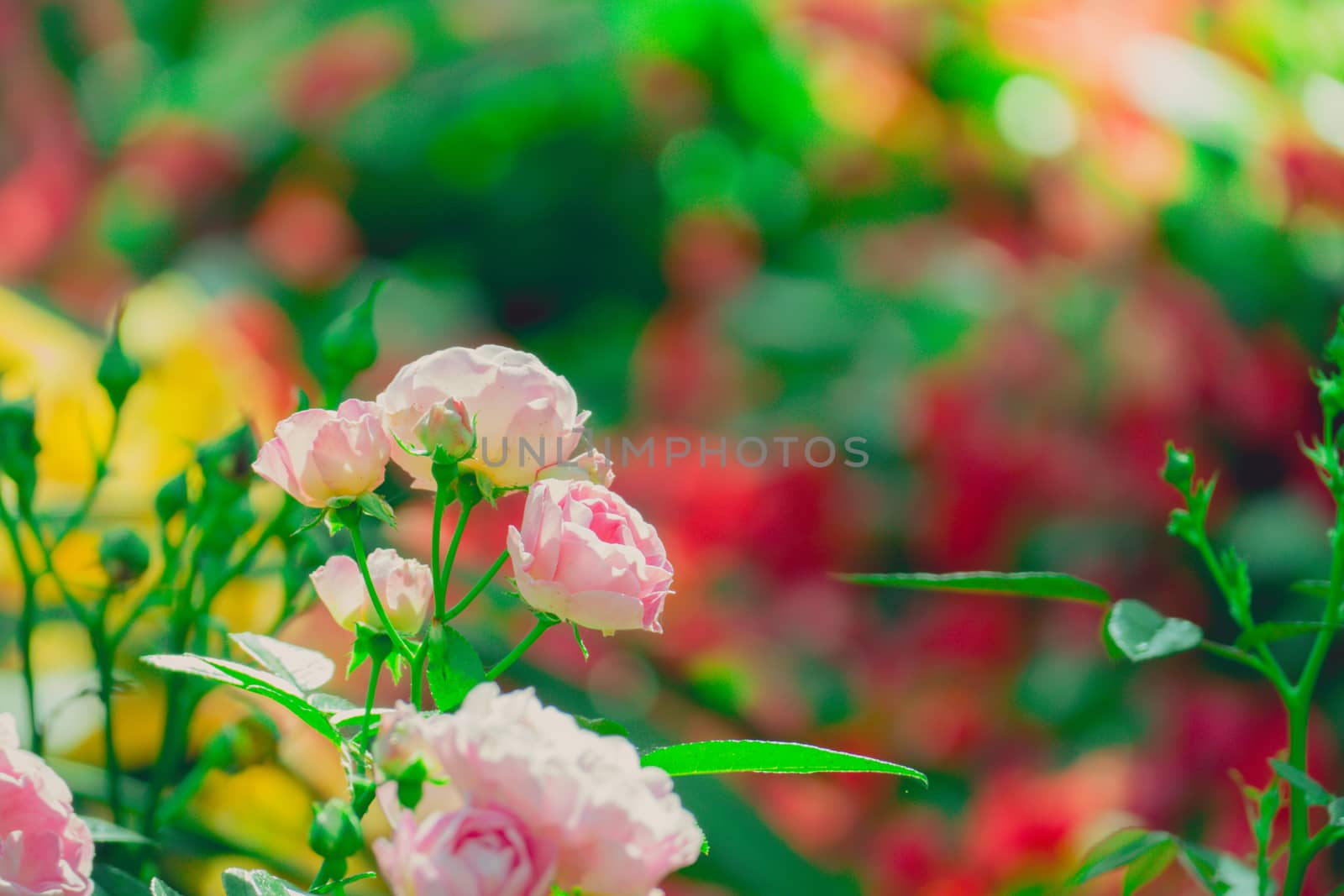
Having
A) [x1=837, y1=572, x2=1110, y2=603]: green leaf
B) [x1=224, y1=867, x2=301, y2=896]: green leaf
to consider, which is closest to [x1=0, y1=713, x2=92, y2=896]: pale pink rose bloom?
[x1=224, y1=867, x2=301, y2=896]: green leaf

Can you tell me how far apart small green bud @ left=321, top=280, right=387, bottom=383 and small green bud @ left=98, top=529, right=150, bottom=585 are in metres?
0.06

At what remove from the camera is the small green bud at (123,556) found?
0.27m

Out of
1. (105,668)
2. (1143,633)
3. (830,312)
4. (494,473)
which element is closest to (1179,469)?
(1143,633)

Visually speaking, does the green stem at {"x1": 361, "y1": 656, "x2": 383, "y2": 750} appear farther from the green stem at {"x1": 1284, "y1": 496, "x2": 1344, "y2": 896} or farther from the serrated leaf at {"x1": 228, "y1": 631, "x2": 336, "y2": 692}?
the green stem at {"x1": 1284, "y1": 496, "x2": 1344, "y2": 896}

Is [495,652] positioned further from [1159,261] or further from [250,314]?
[1159,261]

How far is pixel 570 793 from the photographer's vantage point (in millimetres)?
148

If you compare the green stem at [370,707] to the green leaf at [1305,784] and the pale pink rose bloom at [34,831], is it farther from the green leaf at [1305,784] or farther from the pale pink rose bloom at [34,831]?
the green leaf at [1305,784]

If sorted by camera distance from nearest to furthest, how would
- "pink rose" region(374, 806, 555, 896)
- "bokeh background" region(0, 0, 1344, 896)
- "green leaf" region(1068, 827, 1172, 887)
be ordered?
"pink rose" region(374, 806, 555, 896), "green leaf" region(1068, 827, 1172, 887), "bokeh background" region(0, 0, 1344, 896)

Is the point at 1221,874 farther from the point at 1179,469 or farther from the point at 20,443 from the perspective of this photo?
the point at 20,443

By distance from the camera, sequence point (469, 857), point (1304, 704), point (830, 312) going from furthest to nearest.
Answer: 1. point (830, 312)
2. point (1304, 704)
3. point (469, 857)

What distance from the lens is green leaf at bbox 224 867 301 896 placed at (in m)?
0.18

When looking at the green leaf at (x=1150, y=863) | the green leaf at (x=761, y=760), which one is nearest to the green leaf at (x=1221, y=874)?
the green leaf at (x=1150, y=863)

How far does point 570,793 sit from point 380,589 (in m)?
0.07

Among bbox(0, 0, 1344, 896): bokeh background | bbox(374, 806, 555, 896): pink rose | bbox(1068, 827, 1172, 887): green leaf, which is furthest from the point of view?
bbox(0, 0, 1344, 896): bokeh background
